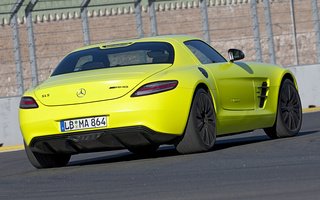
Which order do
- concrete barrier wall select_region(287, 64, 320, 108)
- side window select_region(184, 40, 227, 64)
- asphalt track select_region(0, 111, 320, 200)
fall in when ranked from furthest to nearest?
concrete barrier wall select_region(287, 64, 320, 108) → side window select_region(184, 40, 227, 64) → asphalt track select_region(0, 111, 320, 200)

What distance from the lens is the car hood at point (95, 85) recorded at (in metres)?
8.19

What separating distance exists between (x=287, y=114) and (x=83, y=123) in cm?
324

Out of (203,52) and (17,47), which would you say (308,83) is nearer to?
(17,47)

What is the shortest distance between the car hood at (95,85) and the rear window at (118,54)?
12.6 inches

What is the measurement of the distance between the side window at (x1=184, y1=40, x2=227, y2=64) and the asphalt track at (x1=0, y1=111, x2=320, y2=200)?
1021 millimetres

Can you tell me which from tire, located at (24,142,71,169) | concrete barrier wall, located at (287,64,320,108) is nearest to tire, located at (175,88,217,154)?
tire, located at (24,142,71,169)

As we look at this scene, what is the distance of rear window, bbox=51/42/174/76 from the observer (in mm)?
8992

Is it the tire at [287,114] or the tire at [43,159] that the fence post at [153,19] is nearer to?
the tire at [287,114]

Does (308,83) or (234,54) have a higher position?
(234,54)

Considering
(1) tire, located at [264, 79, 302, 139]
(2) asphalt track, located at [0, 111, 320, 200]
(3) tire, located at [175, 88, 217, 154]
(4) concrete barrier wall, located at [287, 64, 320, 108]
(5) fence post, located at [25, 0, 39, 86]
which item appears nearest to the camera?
(2) asphalt track, located at [0, 111, 320, 200]

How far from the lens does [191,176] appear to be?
6.87 metres

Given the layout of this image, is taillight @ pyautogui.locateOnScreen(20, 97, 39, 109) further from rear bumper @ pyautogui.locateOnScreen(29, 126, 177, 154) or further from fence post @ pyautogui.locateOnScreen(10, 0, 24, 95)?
fence post @ pyautogui.locateOnScreen(10, 0, 24, 95)

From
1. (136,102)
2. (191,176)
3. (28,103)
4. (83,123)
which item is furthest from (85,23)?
(191,176)

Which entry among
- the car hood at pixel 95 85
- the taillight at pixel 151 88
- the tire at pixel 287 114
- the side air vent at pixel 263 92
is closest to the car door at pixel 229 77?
the side air vent at pixel 263 92
